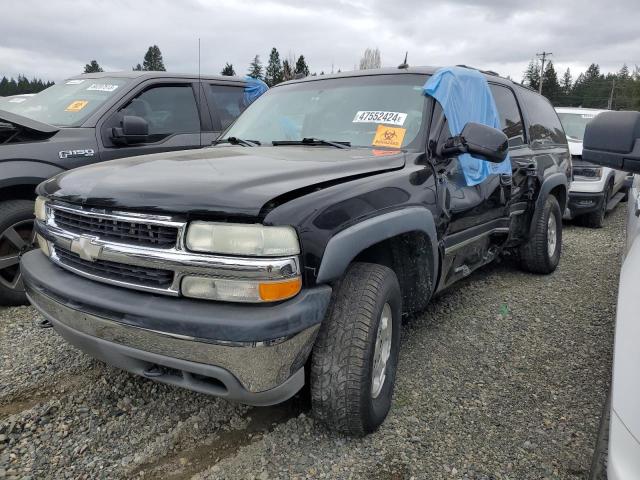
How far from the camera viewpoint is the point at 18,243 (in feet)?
12.3

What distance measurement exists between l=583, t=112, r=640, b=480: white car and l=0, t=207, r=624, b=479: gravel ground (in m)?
0.48

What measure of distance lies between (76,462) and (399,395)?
162 centimetres

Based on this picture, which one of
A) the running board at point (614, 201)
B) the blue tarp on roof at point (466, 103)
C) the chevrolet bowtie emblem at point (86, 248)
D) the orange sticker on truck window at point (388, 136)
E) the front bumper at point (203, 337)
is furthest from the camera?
the running board at point (614, 201)

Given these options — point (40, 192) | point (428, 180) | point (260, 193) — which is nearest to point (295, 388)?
point (260, 193)

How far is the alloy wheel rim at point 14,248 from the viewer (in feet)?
12.1

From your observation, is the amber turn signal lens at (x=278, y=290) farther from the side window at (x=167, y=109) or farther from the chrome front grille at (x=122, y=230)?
the side window at (x=167, y=109)

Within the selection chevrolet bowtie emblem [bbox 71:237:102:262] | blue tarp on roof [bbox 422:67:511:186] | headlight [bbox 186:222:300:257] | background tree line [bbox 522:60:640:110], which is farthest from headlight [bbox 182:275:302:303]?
background tree line [bbox 522:60:640:110]

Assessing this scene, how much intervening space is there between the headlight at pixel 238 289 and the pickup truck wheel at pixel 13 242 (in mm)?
2449

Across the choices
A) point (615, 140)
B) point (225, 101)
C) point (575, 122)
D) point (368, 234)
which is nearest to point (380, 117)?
point (368, 234)

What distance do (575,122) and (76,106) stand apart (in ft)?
27.5

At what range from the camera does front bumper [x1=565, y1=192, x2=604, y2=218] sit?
24.9 ft

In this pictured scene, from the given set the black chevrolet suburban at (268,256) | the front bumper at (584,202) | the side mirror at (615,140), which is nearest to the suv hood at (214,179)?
the black chevrolet suburban at (268,256)

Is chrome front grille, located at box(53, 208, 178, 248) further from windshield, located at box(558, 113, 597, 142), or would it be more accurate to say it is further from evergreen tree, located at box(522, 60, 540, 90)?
evergreen tree, located at box(522, 60, 540, 90)

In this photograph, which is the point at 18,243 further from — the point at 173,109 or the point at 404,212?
the point at 404,212
